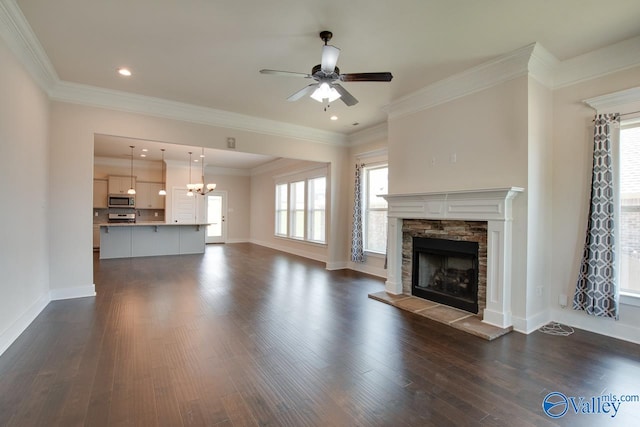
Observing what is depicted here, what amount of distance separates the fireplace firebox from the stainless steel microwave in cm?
925

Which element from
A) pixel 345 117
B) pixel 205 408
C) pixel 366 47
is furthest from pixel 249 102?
pixel 205 408

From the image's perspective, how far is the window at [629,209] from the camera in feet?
10.2

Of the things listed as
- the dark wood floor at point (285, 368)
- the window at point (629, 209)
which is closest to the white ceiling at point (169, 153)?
the dark wood floor at point (285, 368)

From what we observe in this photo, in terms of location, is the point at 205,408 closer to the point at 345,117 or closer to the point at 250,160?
the point at 345,117

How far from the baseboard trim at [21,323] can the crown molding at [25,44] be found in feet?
8.74

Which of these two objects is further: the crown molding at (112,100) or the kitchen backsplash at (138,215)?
the kitchen backsplash at (138,215)

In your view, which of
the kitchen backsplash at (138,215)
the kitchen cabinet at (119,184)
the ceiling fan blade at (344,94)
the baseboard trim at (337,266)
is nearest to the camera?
the ceiling fan blade at (344,94)

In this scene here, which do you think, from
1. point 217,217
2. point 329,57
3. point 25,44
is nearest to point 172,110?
point 25,44

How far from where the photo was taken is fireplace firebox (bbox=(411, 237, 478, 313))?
3.88 metres

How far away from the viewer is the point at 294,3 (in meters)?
2.56

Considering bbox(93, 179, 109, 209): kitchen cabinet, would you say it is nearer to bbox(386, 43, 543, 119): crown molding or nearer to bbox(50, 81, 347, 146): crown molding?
bbox(50, 81, 347, 146): crown molding

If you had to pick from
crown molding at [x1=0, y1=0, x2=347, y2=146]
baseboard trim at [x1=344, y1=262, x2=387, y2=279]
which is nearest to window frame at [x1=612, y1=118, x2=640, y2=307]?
baseboard trim at [x1=344, y1=262, x2=387, y2=279]

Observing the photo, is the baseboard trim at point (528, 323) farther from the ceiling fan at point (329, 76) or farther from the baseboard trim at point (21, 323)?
the baseboard trim at point (21, 323)

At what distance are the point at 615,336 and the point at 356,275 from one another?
3839mm
